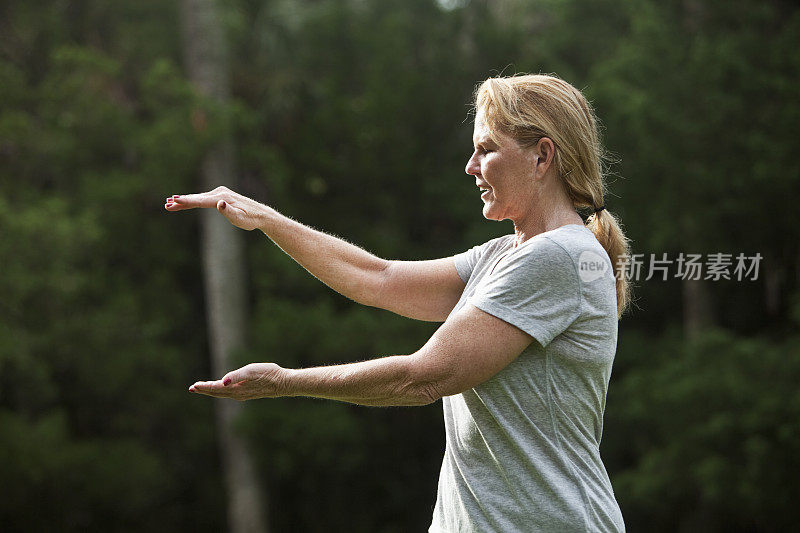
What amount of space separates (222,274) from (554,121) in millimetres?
8587

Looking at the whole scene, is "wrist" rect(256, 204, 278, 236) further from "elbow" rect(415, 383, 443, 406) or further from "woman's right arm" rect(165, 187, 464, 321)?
"elbow" rect(415, 383, 443, 406)

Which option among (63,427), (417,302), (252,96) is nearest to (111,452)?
(63,427)

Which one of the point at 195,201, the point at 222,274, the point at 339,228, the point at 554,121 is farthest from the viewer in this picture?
the point at 339,228

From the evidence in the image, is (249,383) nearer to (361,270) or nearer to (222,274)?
(361,270)

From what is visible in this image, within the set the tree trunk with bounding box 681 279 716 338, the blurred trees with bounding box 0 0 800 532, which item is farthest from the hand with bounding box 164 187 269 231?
the tree trunk with bounding box 681 279 716 338

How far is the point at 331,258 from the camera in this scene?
1.99 meters

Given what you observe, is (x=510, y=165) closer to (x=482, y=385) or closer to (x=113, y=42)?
(x=482, y=385)

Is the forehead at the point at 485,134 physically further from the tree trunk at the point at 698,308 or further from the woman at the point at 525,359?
the tree trunk at the point at 698,308

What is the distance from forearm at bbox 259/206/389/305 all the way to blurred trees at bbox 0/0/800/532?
6.71 m

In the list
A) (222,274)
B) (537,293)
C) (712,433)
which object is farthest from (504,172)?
(222,274)

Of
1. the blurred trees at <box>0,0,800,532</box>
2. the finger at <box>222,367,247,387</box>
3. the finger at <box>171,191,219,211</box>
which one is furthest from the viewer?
the blurred trees at <box>0,0,800,532</box>

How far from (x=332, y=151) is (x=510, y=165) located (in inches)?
352

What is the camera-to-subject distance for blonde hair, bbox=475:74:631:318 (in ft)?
5.31

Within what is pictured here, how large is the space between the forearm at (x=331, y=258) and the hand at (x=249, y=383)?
1.70 feet
